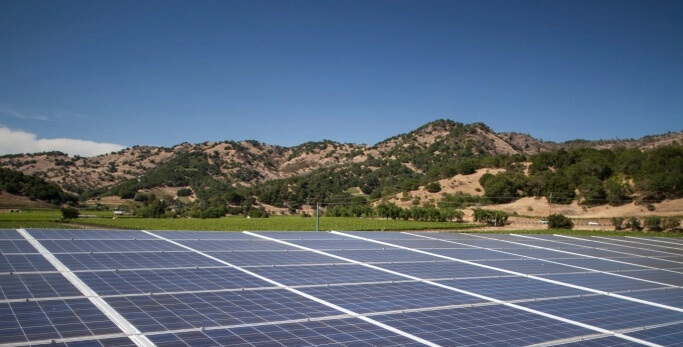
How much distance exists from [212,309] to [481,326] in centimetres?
478

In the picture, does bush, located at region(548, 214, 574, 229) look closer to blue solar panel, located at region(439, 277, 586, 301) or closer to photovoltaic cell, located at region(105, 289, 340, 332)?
blue solar panel, located at region(439, 277, 586, 301)

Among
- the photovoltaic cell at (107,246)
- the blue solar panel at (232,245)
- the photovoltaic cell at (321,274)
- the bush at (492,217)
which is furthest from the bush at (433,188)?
the photovoltaic cell at (321,274)

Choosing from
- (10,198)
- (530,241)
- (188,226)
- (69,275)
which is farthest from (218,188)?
(69,275)

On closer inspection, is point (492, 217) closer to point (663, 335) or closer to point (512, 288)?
point (512, 288)

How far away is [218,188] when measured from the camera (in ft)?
363

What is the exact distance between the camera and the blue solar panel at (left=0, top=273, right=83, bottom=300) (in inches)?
356

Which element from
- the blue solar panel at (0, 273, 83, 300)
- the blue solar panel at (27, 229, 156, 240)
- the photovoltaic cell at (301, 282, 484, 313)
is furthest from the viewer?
the blue solar panel at (27, 229, 156, 240)

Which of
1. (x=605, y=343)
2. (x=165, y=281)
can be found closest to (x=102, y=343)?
(x=165, y=281)

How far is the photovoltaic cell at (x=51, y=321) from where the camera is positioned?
7.08 m

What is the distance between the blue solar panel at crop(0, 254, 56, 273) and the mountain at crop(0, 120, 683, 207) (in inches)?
3007

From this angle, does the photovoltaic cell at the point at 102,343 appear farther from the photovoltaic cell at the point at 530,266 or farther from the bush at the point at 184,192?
the bush at the point at 184,192

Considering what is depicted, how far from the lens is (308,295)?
1064 centimetres

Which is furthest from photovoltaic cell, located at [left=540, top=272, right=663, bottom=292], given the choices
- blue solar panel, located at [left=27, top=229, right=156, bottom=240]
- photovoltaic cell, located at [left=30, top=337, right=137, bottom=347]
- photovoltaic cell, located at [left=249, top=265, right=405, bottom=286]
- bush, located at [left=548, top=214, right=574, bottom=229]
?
bush, located at [left=548, top=214, right=574, bottom=229]

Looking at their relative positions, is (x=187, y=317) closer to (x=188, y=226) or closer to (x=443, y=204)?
(x=188, y=226)
